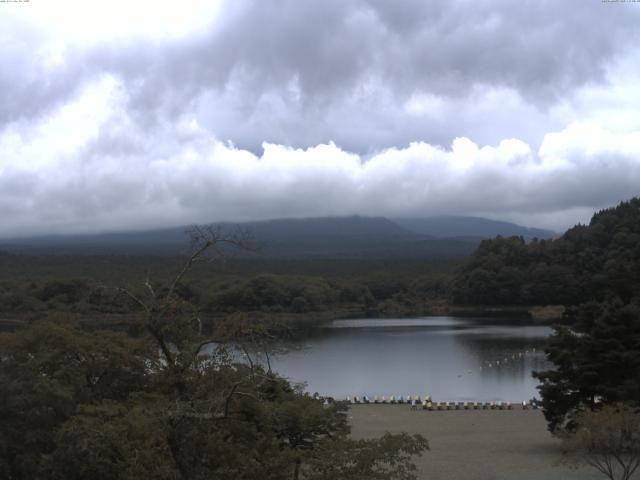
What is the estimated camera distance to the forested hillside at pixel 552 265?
73.1 m

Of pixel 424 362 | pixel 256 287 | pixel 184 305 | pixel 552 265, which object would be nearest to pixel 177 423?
pixel 184 305

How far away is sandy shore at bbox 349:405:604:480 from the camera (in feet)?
51.2

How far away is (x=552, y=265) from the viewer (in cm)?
7662

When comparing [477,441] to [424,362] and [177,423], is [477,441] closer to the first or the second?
[177,423]

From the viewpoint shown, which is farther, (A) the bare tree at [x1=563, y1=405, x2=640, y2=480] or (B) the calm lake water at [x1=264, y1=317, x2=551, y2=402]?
(B) the calm lake water at [x1=264, y1=317, x2=551, y2=402]

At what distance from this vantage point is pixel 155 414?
6.91 m

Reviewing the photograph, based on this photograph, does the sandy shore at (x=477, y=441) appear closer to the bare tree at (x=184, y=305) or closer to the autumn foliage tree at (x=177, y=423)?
the autumn foliage tree at (x=177, y=423)

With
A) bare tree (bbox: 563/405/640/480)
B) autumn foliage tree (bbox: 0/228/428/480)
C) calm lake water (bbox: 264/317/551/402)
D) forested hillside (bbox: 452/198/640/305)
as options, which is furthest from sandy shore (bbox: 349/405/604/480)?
forested hillside (bbox: 452/198/640/305)

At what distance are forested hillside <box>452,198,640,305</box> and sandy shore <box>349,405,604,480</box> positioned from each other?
4813cm

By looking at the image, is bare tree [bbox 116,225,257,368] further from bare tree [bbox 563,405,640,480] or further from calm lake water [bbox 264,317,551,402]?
calm lake water [bbox 264,317,551,402]

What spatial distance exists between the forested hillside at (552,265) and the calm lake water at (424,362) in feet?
59.6

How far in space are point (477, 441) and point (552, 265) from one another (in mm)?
60491

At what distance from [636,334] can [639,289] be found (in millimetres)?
5934

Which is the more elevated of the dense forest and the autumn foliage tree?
the autumn foliage tree
